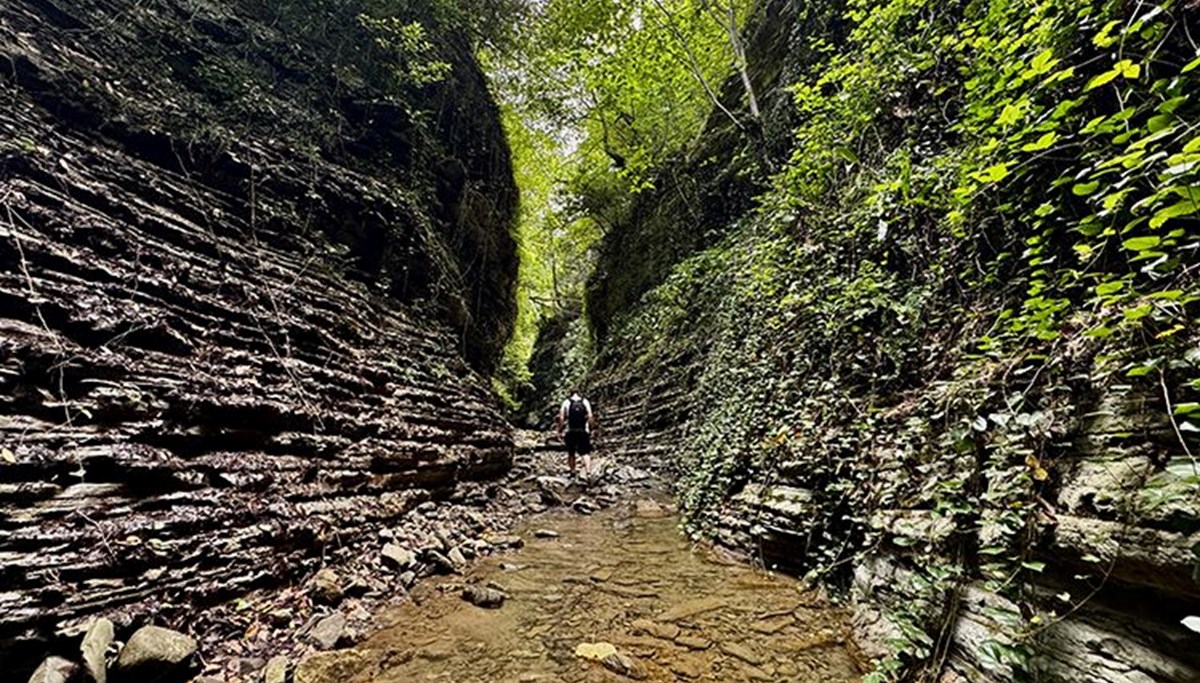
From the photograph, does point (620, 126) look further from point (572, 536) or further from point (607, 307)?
point (572, 536)

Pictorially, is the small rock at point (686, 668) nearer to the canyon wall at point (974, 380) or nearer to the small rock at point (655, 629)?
the small rock at point (655, 629)

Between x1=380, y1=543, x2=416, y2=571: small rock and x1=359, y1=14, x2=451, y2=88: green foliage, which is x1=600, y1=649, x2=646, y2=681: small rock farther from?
x1=359, y1=14, x2=451, y2=88: green foliage

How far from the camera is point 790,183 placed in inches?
318

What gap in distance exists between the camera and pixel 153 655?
286 cm

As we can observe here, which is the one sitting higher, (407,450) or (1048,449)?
(1048,449)

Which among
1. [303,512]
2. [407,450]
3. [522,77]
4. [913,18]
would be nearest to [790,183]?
[913,18]

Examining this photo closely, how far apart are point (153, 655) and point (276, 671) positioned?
2.22ft

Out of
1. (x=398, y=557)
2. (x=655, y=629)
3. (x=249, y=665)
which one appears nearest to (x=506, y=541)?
(x=398, y=557)

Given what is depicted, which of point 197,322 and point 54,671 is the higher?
point 197,322

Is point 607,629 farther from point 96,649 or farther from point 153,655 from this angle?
point 96,649

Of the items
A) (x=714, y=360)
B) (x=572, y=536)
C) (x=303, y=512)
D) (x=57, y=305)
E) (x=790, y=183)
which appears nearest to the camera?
(x=57, y=305)

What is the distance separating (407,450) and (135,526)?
11.0ft

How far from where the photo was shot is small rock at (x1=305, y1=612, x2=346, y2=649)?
11.6 ft

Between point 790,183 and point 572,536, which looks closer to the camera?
point 572,536
